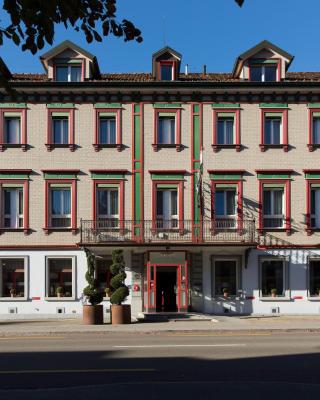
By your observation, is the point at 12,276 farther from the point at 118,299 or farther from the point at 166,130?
the point at 166,130

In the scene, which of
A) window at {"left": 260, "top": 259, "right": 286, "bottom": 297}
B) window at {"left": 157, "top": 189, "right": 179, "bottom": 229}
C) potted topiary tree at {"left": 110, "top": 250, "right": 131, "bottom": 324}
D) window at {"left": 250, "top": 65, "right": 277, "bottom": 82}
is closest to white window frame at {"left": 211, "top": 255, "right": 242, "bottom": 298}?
window at {"left": 260, "top": 259, "right": 286, "bottom": 297}

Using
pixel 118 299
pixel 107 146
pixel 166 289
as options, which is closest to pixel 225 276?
pixel 166 289

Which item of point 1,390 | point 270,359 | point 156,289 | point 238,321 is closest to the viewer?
point 1,390

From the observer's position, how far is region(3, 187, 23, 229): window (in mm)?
27781

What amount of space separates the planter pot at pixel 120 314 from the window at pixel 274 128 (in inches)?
409

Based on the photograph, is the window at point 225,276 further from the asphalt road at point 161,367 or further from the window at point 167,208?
the asphalt road at point 161,367

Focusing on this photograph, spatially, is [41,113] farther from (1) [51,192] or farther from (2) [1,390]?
(2) [1,390]

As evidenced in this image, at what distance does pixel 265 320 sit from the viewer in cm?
2481

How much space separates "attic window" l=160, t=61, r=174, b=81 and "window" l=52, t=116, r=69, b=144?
4920 mm

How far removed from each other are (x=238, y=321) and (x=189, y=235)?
509 cm

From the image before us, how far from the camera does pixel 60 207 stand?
27.9 meters

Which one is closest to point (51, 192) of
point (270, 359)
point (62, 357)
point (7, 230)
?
point (7, 230)

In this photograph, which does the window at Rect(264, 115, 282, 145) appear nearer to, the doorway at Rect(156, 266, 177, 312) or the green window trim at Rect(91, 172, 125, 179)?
the green window trim at Rect(91, 172, 125, 179)

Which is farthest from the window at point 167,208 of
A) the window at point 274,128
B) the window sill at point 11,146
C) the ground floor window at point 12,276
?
the ground floor window at point 12,276
